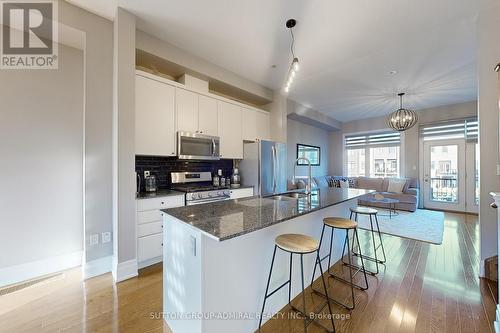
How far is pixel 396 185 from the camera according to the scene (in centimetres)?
591

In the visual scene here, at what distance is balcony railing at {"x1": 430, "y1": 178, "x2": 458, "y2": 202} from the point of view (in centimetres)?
564

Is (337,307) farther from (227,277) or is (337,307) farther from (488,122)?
(488,122)

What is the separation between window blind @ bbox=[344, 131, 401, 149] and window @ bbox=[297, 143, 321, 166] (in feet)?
4.21

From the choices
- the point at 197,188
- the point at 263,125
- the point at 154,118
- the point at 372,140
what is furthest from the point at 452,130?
the point at 154,118

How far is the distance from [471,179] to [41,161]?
346 inches

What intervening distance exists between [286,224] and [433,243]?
302 centimetres

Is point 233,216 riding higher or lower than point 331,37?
lower

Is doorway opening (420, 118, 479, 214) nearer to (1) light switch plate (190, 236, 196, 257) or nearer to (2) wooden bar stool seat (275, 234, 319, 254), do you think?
(2) wooden bar stool seat (275, 234, 319, 254)

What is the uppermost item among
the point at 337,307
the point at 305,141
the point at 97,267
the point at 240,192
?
the point at 305,141

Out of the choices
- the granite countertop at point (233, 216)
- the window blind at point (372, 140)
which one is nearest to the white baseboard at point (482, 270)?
the granite countertop at point (233, 216)

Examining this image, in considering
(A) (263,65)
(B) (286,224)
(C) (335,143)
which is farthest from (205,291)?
(C) (335,143)

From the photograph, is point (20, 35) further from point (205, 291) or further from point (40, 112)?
point (205, 291)

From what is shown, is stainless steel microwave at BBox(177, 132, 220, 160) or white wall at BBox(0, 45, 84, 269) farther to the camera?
stainless steel microwave at BBox(177, 132, 220, 160)

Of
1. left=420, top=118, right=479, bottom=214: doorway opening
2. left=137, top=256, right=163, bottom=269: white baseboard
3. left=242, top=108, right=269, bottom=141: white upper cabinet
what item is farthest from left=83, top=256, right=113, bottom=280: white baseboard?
left=420, top=118, right=479, bottom=214: doorway opening
